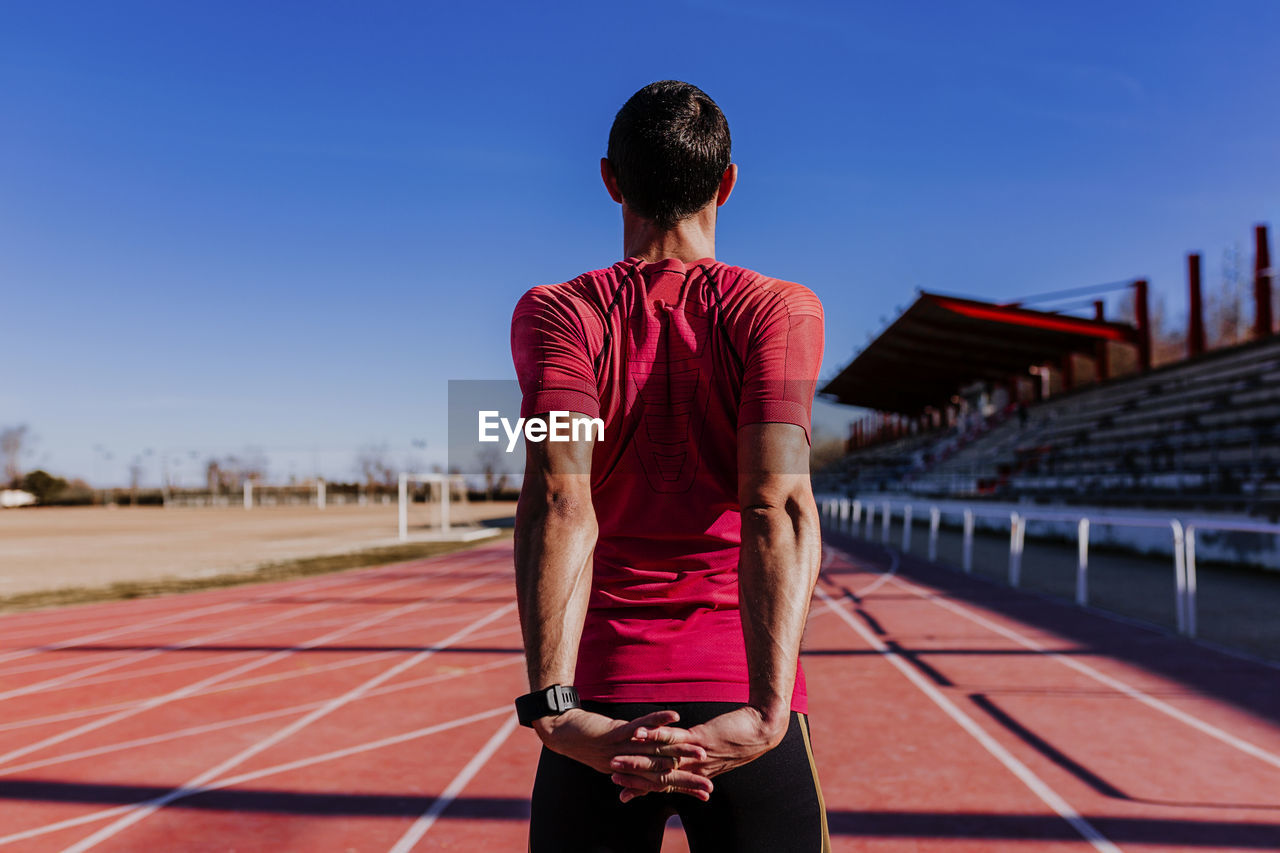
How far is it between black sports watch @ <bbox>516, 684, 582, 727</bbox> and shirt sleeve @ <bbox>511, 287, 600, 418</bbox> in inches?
15.2

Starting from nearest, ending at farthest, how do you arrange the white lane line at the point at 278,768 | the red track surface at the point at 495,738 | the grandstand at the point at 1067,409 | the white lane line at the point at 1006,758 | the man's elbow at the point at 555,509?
the man's elbow at the point at 555,509, the white lane line at the point at 1006,758, the red track surface at the point at 495,738, the white lane line at the point at 278,768, the grandstand at the point at 1067,409

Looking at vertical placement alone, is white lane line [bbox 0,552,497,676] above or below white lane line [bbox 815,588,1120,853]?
below

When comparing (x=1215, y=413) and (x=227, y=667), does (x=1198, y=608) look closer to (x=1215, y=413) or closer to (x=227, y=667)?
(x=1215, y=413)

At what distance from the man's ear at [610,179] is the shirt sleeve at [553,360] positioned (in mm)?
248

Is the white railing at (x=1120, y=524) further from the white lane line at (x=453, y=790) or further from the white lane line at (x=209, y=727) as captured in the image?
the white lane line at (x=209, y=727)

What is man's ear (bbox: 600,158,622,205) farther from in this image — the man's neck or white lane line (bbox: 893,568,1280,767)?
white lane line (bbox: 893,568,1280,767)

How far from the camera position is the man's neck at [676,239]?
131cm

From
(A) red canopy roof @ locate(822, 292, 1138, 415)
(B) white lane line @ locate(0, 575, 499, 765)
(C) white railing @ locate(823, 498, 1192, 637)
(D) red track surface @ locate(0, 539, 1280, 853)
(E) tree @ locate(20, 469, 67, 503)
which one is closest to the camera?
(D) red track surface @ locate(0, 539, 1280, 853)

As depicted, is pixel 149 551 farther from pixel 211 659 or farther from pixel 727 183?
pixel 727 183

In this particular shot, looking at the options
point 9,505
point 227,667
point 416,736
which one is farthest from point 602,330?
point 9,505

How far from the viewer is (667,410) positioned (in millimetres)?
1223

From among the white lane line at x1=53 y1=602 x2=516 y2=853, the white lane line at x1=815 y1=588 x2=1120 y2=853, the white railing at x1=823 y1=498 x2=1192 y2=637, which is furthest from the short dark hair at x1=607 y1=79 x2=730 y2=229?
the white railing at x1=823 y1=498 x2=1192 y2=637

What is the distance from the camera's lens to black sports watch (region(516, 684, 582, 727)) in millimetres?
1091

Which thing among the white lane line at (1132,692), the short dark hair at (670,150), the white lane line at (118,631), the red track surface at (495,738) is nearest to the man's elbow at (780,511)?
the short dark hair at (670,150)
